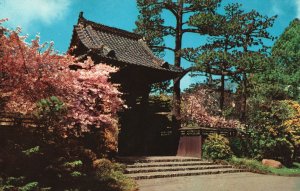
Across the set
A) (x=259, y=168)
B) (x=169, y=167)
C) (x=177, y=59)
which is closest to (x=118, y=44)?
(x=177, y=59)

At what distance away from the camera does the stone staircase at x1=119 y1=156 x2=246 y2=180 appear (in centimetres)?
1557

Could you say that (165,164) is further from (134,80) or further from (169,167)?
(134,80)

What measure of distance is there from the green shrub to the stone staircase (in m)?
0.73

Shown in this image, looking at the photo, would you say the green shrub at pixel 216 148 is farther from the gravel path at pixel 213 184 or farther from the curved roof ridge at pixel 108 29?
the curved roof ridge at pixel 108 29

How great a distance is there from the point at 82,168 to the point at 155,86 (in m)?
15.4

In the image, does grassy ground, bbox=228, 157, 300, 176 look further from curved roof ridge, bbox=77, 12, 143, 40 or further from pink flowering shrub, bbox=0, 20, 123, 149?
curved roof ridge, bbox=77, 12, 143, 40

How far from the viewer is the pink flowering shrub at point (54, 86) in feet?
42.5

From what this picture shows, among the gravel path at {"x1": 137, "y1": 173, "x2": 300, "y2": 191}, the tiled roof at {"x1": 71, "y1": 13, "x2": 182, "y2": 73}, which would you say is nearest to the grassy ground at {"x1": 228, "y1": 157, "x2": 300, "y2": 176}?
the gravel path at {"x1": 137, "y1": 173, "x2": 300, "y2": 191}

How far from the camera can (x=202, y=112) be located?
34875 millimetres

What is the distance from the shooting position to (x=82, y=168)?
1320 centimetres

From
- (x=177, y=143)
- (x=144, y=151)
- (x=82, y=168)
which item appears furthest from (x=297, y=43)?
(x=82, y=168)

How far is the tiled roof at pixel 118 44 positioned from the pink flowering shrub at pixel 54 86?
4007 millimetres

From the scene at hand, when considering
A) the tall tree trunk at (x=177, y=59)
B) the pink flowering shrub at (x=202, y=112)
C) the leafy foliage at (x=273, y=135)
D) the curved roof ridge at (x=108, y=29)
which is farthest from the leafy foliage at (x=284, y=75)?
the curved roof ridge at (x=108, y=29)

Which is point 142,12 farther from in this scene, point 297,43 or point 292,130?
point 297,43
